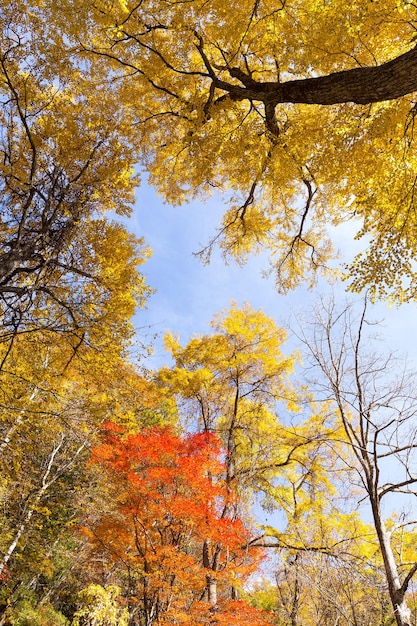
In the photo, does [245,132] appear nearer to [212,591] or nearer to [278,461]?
[278,461]

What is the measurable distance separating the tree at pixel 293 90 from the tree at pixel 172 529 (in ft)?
14.9

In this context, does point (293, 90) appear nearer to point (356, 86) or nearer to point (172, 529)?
point (356, 86)

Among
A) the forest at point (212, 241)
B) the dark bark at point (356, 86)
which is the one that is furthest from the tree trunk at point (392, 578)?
the dark bark at point (356, 86)

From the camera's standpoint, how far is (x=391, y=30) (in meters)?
4.38

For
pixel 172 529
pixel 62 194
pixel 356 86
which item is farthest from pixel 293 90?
pixel 172 529

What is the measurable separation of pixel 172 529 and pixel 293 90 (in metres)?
6.98

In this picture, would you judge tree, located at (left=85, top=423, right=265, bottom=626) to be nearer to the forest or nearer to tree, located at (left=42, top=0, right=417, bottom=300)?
the forest

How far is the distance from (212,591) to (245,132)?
7.96 m

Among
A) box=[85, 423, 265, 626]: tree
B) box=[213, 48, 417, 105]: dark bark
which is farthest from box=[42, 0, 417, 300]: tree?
box=[85, 423, 265, 626]: tree

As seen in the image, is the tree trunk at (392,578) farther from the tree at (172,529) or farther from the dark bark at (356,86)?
the dark bark at (356,86)

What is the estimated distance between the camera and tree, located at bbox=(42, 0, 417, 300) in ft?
12.2

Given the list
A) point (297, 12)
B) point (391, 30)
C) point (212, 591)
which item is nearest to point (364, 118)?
point (391, 30)

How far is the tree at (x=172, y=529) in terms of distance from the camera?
5.93 metres

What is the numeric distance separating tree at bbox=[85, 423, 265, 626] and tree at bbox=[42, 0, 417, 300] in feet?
14.9
